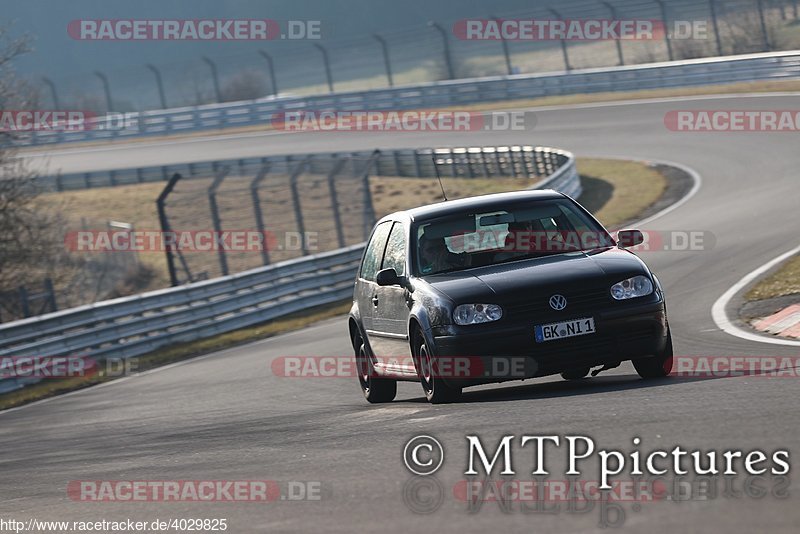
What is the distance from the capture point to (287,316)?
73.5 feet

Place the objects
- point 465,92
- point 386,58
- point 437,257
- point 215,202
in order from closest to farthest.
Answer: point 437,257 < point 215,202 < point 465,92 < point 386,58

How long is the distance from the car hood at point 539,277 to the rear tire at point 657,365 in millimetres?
579

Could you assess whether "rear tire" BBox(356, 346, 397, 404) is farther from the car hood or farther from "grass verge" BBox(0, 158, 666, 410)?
"grass verge" BBox(0, 158, 666, 410)

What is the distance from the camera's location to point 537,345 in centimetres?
893

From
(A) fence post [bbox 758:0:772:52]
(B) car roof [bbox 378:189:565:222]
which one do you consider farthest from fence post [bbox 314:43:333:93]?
(B) car roof [bbox 378:189:565:222]

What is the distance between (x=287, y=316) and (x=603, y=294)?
13.8 m

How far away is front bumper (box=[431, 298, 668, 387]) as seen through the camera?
352 inches

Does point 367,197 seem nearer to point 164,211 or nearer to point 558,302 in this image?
point 164,211

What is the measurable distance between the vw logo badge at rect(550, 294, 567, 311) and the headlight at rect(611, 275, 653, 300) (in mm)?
354

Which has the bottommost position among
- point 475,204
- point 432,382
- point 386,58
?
point 432,382

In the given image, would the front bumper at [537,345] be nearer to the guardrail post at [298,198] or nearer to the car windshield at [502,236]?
the car windshield at [502,236]

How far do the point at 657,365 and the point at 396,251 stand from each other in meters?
2.27

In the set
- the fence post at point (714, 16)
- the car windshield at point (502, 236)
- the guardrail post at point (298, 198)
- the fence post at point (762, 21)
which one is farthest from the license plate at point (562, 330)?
the fence post at point (714, 16)

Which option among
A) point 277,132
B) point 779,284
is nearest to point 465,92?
point 277,132
